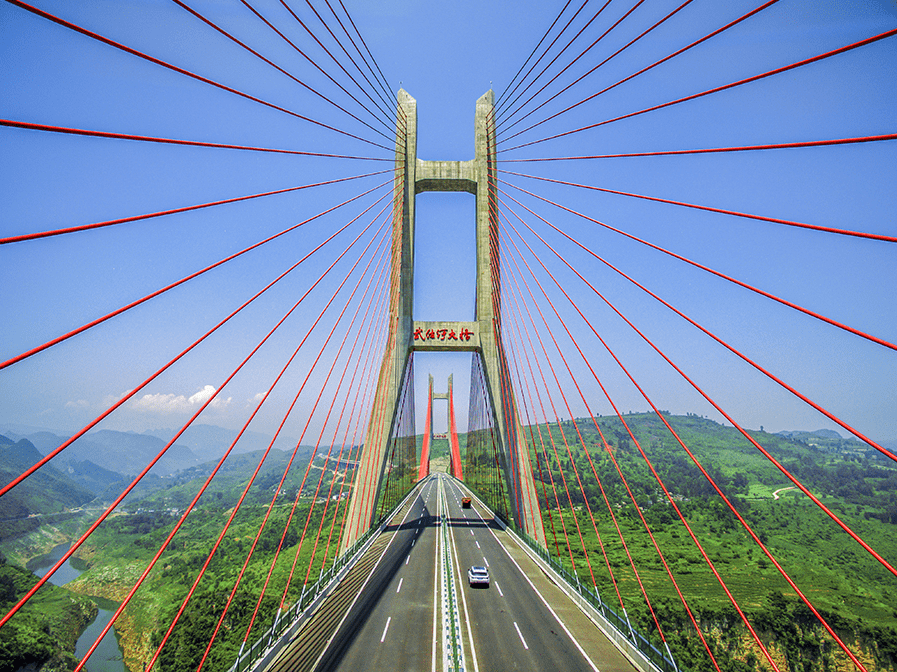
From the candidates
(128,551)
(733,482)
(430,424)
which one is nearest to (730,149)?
(430,424)

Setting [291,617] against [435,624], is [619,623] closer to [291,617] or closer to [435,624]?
[435,624]

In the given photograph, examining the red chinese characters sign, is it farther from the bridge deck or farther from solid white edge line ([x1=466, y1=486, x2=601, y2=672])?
solid white edge line ([x1=466, y1=486, x2=601, y2=672])

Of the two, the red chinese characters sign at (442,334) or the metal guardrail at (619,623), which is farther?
the red chinese characters sign at (442,334)

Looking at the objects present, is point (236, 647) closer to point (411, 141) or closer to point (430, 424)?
point (411, 141)

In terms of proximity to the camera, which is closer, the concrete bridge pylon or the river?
the concrete bridge pylon


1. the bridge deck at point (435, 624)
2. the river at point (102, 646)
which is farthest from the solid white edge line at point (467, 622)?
the river at point (102, 646)

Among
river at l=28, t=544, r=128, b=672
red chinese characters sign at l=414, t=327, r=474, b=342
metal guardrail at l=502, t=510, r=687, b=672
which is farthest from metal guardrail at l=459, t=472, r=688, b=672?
river at l=28, t=544, r=128, b=672

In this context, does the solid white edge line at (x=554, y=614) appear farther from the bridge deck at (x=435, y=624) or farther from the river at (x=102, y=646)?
the river at (x=102, y=646)
